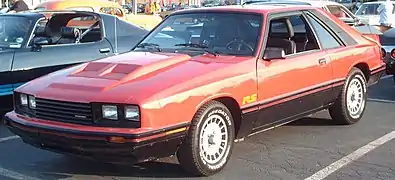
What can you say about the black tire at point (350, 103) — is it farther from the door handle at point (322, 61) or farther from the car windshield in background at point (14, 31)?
the car windshield in background at point (14, 31)

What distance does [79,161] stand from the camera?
521 cm

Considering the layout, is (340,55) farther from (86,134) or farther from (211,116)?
(86,134)

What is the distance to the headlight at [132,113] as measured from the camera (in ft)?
13.6

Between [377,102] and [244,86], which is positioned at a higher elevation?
[244,86]

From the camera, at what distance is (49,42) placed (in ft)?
24.0

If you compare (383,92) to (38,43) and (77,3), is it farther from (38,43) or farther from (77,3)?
(77,3)

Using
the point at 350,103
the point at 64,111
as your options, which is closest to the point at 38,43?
the point at 64,111

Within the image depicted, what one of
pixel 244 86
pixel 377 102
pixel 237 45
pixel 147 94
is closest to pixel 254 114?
pixel 244 86

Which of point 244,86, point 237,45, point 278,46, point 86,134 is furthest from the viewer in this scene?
point 278,46

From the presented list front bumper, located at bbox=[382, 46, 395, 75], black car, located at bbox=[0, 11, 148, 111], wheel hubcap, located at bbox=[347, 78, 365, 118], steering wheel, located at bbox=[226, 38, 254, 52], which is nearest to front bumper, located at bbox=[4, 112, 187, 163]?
steering wheel, located at bbox=[226, 38, 254, 52]

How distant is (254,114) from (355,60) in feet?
6.58

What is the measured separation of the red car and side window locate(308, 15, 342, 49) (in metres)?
0.02

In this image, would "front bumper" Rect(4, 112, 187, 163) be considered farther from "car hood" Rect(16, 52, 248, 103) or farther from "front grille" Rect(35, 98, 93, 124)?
"car hood" Rect(16, 52, 248, 103)

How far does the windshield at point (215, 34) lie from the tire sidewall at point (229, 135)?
2.39 feet
